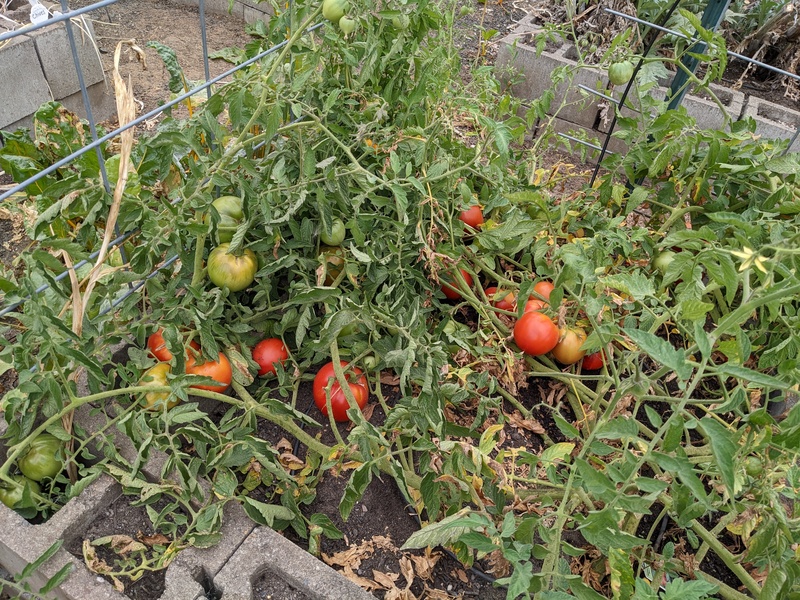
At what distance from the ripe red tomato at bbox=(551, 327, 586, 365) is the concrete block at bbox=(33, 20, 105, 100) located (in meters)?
2.12

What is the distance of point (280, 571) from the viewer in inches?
46.1

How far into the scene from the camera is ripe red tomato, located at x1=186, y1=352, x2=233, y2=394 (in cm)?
136

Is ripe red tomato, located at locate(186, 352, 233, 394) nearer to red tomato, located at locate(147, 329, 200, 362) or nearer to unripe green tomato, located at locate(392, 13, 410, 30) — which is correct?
red tomato, located at locate(147, 329, 200, 362)

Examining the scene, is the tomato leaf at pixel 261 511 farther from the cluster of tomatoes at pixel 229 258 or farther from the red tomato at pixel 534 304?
the red tomato at pixel 534 304

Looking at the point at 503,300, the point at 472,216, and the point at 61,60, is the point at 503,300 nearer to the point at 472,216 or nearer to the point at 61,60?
the point at 472,216

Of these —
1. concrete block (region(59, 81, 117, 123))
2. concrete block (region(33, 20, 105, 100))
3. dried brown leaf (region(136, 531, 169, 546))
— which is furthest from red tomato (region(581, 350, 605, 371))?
concrete block (region(59, 81, 117, 123))

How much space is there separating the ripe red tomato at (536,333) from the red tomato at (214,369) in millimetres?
741

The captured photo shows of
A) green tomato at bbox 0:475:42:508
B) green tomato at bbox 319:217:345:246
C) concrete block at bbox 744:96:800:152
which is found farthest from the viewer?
concrete block at bbox 744:96:800:152

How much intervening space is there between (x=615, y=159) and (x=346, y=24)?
1.02 meters

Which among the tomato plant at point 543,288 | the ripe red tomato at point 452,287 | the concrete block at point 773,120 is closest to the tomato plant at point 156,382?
the ripe red tomato at point 452,287

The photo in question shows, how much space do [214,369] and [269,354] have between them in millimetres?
167

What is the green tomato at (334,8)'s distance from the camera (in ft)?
4.06

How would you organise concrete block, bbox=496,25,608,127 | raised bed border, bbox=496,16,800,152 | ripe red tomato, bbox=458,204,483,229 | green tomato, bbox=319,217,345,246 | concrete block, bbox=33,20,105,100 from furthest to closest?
1. concrete block, bbox=496,25,608,127
2. raised bed border, bbox=496,16,800,152
3. concrete block, bbox=33,20,105,100
4. ripe red tomato, bbox=458,204,483,229
5. green tomato, bbox=319,217,345,246

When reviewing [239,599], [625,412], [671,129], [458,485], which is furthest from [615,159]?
[239,599]
